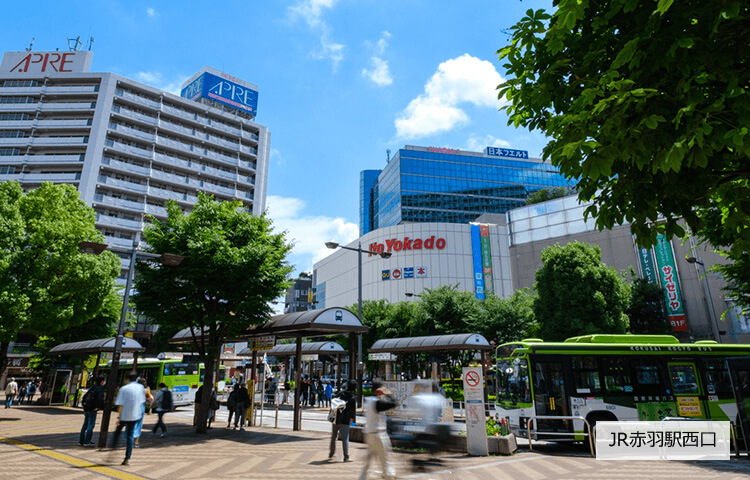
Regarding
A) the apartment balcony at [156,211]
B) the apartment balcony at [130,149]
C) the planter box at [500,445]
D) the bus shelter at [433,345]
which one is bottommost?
the planter box at [500,445]

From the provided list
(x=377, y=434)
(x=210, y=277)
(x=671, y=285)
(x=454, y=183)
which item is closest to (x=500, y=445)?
(x=377, y=434)

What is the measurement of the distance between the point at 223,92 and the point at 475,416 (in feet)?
255

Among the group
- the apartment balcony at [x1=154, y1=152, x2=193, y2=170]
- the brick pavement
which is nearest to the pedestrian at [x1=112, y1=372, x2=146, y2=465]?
the brick pavement

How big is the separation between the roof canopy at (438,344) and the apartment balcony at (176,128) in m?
56.7

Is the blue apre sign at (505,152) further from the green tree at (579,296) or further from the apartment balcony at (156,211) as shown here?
the green tree at (579,296)

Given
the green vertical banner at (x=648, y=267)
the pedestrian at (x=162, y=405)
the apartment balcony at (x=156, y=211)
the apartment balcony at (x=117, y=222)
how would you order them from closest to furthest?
the pedestrian at (x=162, y=405) → the green vertical banner at (x=648, y=267) → the apartment balcony at (x=117, y=222) → the apartment balcony at (x=156, y=211)

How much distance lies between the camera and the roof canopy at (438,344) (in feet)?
69.0

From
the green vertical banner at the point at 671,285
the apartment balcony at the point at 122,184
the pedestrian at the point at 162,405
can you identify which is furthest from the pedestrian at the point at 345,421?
the apartment balcony at the point at 122,184

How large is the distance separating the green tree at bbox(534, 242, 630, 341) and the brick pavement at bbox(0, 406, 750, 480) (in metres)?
20.1

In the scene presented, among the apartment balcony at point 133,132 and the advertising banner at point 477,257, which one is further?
the advertising banner at point 477,257

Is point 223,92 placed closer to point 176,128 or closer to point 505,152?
point 176,128

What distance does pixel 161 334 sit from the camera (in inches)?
2165

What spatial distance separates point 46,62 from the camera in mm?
66250

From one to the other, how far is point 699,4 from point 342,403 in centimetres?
954
